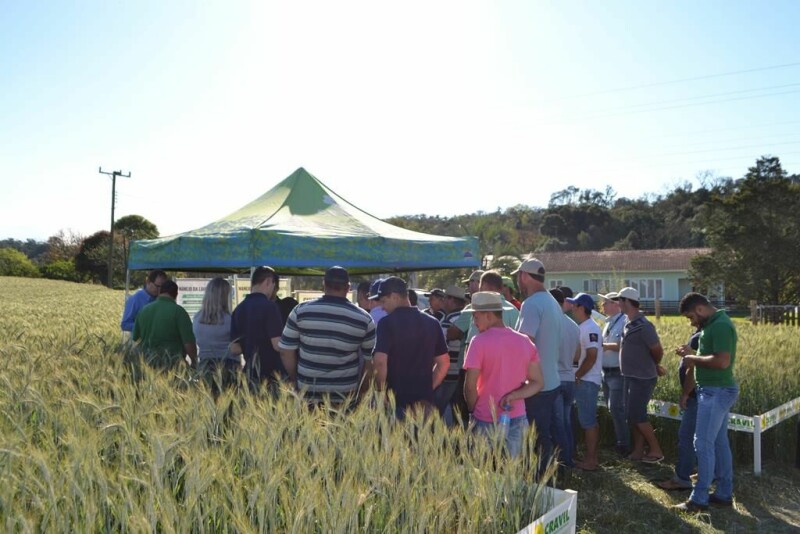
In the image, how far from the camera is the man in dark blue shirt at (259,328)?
4652 millimetres

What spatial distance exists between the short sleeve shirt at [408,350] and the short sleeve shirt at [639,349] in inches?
90.1

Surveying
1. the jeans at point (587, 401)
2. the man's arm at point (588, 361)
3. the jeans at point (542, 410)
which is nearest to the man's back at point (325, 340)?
the jeans at point (542, 410)

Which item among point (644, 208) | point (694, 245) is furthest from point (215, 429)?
point (644, 208)

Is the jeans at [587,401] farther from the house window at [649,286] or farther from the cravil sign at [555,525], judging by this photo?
the house window at [649,286]

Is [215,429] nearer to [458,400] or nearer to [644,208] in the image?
[458,400]

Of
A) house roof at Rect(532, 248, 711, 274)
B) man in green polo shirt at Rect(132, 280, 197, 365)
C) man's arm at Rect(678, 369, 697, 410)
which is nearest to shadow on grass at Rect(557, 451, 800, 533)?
man's arm at Rect(678, 369, 697, 410)

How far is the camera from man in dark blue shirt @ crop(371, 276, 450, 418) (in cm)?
409

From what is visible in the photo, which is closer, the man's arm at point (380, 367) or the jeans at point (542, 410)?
the man's arm at point (380, 367)

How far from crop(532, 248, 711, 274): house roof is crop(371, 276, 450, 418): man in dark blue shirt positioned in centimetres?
3654

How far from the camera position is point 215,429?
8.66 ft

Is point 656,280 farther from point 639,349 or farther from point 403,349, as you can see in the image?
point 403,349

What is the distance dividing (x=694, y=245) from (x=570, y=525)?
53.6 meters

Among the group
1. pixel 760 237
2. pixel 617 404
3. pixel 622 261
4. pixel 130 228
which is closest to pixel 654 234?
pixel 622 261

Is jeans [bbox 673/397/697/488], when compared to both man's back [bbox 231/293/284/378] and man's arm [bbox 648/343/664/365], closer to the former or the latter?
man's arm [bbox 648/343/664/365]
